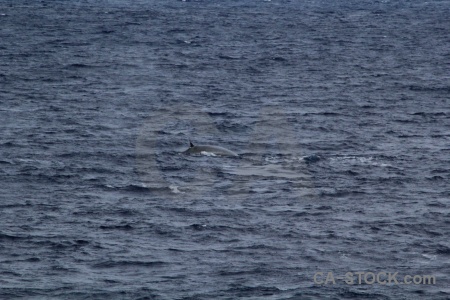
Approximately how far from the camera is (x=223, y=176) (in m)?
55.8

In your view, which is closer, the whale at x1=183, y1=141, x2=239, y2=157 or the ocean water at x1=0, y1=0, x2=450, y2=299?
the ocean water at x1=0, y1=0, x2=450, y2=299

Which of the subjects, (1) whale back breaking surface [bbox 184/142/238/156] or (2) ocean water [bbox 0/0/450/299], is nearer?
(2) ocean water [bbox 0/0/450/299]

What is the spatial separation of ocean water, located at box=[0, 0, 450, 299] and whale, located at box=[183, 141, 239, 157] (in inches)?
38.6

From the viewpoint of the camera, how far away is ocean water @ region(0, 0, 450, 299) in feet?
133

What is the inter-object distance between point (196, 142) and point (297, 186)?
1270 cm

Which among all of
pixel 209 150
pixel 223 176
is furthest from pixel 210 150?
→ pixel 223 176

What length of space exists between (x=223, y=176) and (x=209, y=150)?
5838 mm

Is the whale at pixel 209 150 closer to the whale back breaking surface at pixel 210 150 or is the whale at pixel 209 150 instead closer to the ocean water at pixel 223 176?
the whale back breaking surface at pixel 210 150

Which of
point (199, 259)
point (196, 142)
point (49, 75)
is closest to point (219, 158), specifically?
point (196, 142)

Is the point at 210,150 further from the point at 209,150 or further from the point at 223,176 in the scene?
the point at 223,176

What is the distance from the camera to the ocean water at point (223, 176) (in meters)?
40.5

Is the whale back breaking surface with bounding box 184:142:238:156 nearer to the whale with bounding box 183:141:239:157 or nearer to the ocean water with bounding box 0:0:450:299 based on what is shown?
the whale with bounding box 183:141:239:157

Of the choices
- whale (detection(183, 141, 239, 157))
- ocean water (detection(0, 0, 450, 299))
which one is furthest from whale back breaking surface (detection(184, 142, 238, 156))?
ocean water (detection(0, 0, 450, 299))

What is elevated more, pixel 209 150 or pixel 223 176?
pixel 223 176
